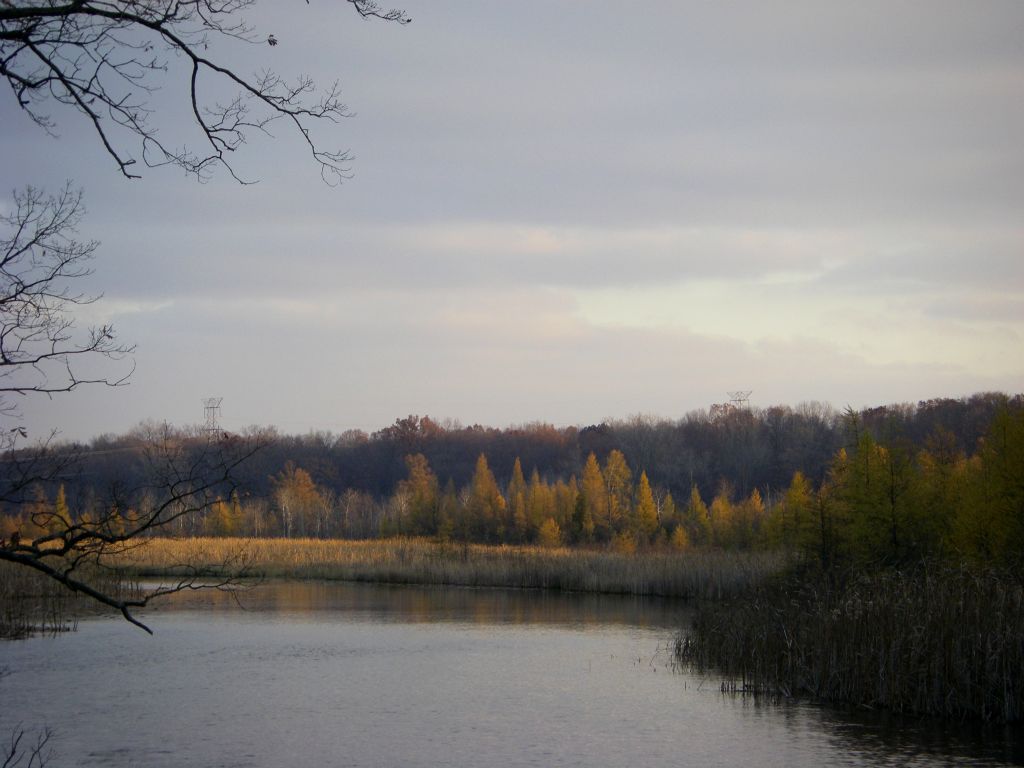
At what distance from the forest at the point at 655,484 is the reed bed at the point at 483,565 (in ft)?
7.68

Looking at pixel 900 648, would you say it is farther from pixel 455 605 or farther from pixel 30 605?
pixel 30 605

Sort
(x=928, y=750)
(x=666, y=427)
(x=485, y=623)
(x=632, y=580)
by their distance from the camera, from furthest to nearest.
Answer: (x=666, y=427), (x=632, y=580), (x=485, y=623), (x=928, y=750)

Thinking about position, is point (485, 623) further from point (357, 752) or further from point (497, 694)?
point (357, 752)

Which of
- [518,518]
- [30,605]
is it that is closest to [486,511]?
[518,518]

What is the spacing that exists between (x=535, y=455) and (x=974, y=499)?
94.0 m

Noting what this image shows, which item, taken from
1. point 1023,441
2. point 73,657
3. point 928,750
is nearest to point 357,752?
point 928,750

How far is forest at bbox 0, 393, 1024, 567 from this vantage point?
21594mm

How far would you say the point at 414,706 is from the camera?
15.2 m

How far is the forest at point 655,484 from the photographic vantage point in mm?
21594

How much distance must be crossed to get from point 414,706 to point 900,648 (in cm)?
693

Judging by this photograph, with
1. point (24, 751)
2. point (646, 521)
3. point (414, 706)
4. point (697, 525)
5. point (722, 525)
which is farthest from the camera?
point (646, 521)

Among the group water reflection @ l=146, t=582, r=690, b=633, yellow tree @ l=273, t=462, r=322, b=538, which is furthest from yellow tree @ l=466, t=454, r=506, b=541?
water reflection @ l=146, t=582, r=690, b=633

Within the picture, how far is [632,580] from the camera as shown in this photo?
33344 mm

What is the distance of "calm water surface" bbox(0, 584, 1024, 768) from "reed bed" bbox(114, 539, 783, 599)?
5.81 meters
